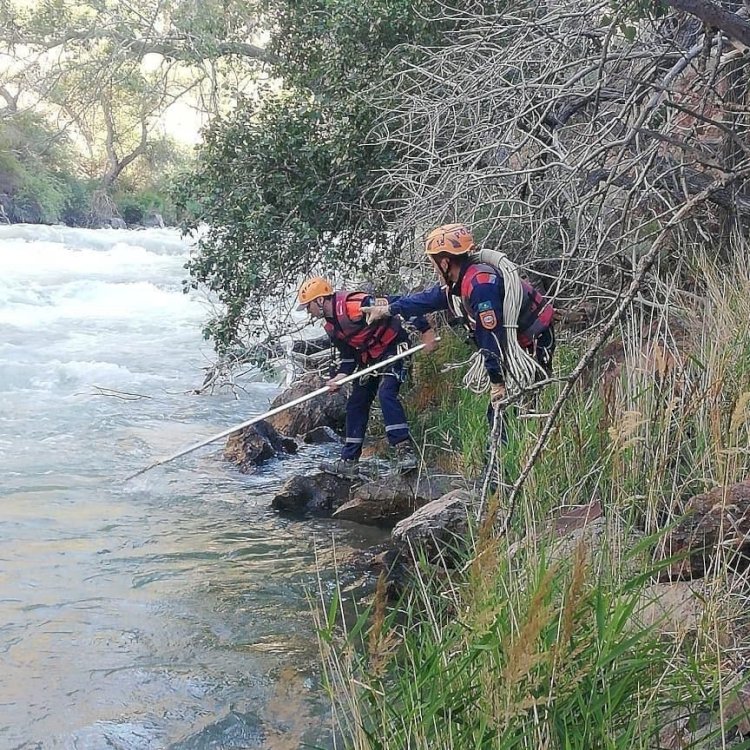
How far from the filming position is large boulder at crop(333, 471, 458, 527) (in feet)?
20.3

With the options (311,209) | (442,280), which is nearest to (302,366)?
(311,209)

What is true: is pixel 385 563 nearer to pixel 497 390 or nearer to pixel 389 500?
pixel 389 500

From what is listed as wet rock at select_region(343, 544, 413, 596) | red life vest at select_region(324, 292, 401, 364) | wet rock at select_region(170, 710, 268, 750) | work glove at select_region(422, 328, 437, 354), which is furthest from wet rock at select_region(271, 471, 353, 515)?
wet rock at select_region(170, 710, 268, 750)

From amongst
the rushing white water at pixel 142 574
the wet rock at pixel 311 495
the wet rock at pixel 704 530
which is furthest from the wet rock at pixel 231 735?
the wet rock at pixel 311 495

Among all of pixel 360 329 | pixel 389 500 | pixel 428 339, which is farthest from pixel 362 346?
pixel 389 500

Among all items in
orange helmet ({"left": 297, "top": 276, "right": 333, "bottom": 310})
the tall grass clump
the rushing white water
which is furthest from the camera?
orange helmet ({"left": 297, "top": 276, "right": 333, "bottom": 310})

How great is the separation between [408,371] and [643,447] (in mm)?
4571

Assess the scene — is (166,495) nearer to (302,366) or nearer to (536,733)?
(302,366)

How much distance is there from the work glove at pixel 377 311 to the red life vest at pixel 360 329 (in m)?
0.10

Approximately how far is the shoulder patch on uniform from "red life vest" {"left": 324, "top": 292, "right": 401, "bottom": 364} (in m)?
1.45

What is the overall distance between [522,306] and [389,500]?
5.46 ft

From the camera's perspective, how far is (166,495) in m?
7.01

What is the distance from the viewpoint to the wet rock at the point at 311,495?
260 inches

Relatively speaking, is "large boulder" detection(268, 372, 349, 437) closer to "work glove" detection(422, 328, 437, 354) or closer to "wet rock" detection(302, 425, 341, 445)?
"wet rock" detection(302, 425, 341, 445)
